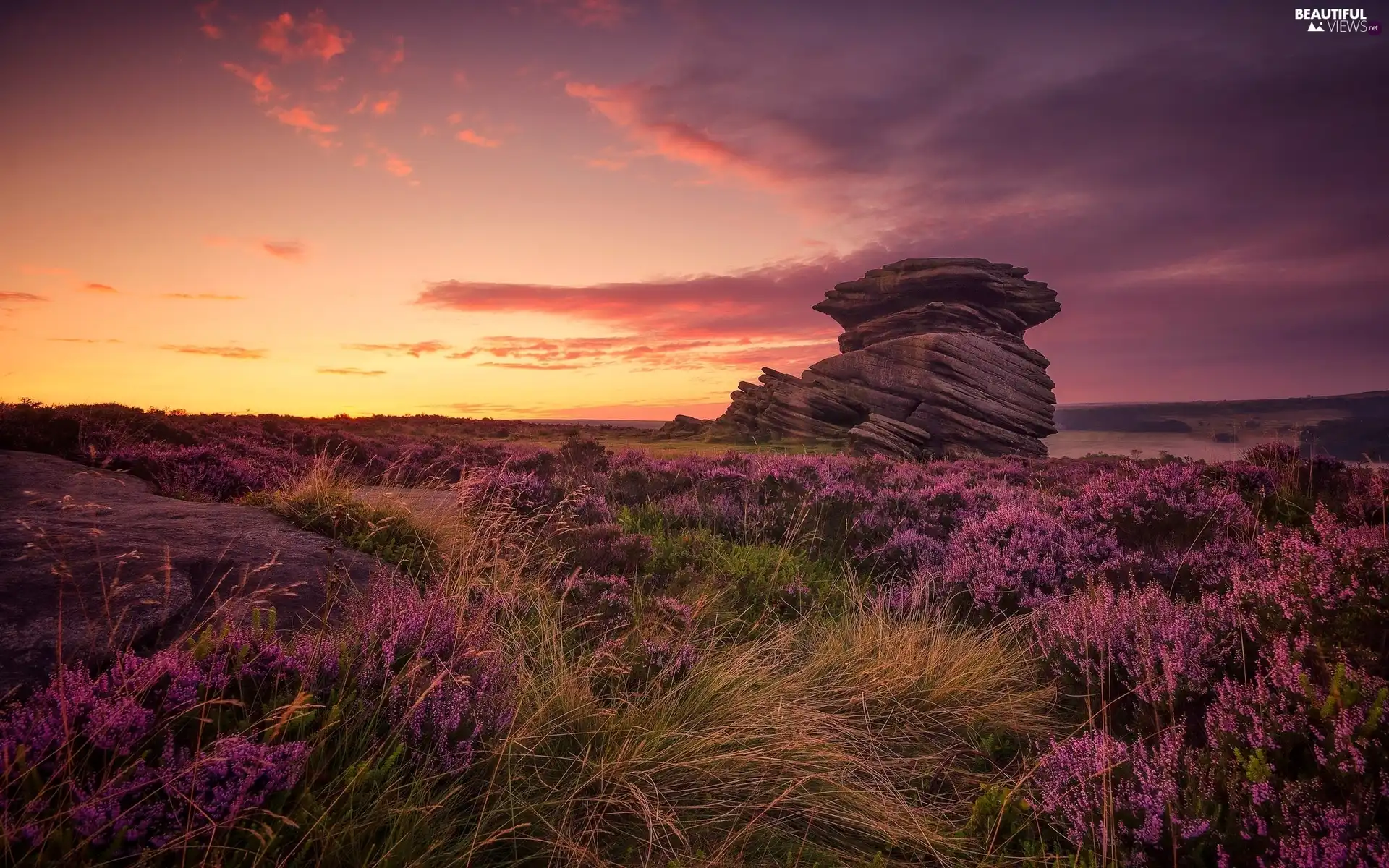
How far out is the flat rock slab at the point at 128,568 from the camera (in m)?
3.05

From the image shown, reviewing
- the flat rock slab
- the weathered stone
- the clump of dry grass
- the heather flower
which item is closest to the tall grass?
the clump of dry grass

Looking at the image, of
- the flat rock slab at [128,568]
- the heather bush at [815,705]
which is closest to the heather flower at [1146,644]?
the heather bush at [815,705]

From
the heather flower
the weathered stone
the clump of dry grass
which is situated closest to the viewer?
the clump of dry grass

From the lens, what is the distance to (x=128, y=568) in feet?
12.8

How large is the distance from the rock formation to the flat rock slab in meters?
26.1

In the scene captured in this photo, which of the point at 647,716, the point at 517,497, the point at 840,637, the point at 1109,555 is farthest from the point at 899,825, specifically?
the point at 517,497

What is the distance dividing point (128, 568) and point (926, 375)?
35.2 metres

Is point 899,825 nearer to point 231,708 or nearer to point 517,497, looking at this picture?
point 231,708

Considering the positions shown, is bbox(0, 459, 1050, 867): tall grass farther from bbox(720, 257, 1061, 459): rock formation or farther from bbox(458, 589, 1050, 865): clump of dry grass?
bbox(720, 257, 1061, 459): rock formation

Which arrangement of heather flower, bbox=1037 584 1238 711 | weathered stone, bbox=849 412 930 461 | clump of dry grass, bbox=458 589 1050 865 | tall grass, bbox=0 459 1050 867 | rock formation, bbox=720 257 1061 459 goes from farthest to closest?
rock formation, bbox=720 257 1061 459
weathered stone, bbox=849 412 930 461
heather flower, bbox=1037 584 1238 711
clump of dry grass, bbox=458 589 1050 865
tall grass, bbox=0 459 1050 867

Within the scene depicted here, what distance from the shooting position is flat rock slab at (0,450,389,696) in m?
3.05

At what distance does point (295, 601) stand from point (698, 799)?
311 cm

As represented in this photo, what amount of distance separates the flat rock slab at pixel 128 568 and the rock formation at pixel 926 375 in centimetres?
2614

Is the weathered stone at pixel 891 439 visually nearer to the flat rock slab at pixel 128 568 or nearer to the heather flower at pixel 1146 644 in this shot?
the heather flower at pixel 1146 644
